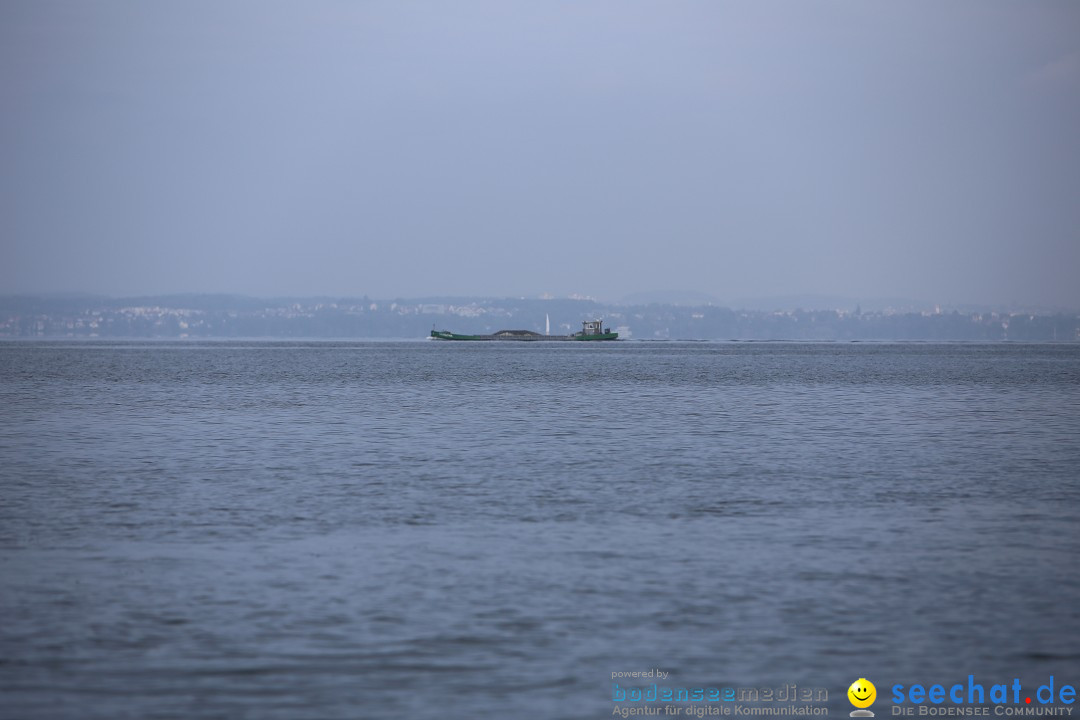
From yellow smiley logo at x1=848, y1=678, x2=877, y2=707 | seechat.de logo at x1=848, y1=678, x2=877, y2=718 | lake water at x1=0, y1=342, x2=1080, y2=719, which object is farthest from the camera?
lake water at x1=0, y1=342, x2=1080, y2=719

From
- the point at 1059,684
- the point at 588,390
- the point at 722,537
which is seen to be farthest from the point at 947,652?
the point at 588,390

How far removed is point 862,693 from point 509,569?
7.42 m

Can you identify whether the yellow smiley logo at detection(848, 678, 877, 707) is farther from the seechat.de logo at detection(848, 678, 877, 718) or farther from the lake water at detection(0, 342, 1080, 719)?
the lake water at detection(0, 342, 1080, 719)

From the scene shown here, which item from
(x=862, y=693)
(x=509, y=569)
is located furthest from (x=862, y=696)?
(x=509, y=569)

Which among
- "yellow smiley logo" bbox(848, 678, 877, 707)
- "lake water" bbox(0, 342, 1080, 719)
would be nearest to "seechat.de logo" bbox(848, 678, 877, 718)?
"yellow smiley logo" bbox(848, 678, 877, 707)

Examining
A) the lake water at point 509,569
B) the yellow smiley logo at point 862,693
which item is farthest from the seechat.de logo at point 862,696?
the lake water at point 509,569

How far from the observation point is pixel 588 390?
8512cm

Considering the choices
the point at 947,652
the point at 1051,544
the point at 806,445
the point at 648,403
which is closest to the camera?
the point at 947,652

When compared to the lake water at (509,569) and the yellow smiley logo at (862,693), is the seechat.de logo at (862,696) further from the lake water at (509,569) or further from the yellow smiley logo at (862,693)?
the lake water at (509,569)

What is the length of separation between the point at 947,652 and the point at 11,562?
1499 centimetres

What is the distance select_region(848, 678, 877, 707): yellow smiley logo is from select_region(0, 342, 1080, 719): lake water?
5.8 inches

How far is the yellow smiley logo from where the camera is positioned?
40.1 ft

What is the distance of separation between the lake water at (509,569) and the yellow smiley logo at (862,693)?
5.8 inches

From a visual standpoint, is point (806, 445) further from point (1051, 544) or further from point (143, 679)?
point (143, 679)
